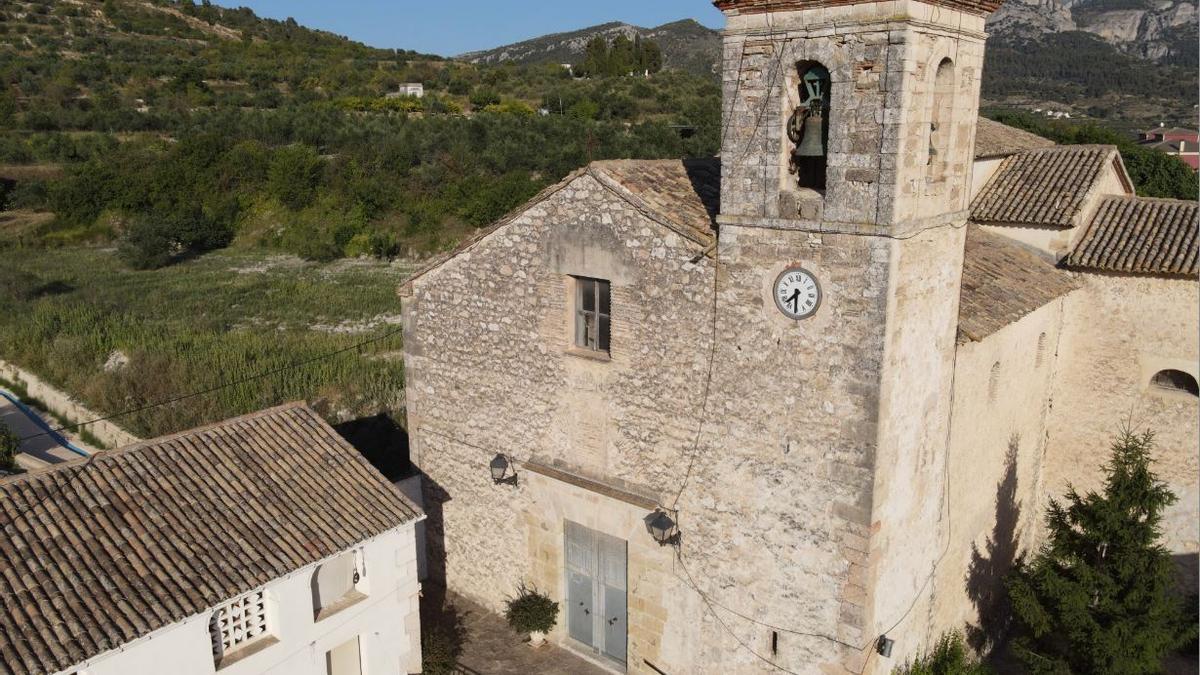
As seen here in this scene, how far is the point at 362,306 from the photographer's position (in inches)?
1074

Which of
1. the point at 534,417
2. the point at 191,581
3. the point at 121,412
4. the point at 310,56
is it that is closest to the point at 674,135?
the point at 121,412

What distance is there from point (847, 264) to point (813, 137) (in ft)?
3.91

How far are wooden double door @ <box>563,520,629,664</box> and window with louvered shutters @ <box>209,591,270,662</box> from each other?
3.68 m

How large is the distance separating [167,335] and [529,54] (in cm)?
7462

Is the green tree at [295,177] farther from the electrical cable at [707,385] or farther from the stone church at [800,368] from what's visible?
the electrical cable at [707,385]

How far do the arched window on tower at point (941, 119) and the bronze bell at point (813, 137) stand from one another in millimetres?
1137

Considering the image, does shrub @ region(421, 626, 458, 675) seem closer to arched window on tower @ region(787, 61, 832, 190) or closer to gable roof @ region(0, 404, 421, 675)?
gable roof @ region(0, 404, 421, 675)

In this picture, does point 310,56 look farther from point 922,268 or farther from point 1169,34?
point 1169,34

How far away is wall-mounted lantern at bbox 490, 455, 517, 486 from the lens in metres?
10.9

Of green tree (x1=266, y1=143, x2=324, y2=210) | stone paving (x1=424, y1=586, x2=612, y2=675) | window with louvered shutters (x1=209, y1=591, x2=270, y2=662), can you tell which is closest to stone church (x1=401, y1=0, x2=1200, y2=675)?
stone paving (x1=424, y1=586, x2=612, y2=675)

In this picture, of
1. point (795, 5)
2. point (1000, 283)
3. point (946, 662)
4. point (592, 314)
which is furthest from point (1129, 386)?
point (795, 5)

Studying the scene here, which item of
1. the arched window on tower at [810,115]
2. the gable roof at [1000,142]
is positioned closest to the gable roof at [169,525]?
the arched window on tower at [810,115]

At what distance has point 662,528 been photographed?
9438 millimetres

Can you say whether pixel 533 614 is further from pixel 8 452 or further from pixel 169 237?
pixel 169 237
